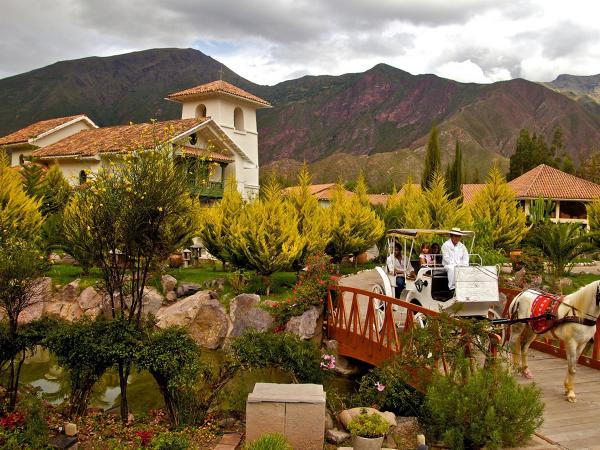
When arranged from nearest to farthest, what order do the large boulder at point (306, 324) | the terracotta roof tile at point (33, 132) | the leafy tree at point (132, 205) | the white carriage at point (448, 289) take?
1. the leafy tree at point (132, 205)
2. the white carriage at point (448, 289)
3. the large boulder at point (306, 324)
4. the terracotta roof tile at point (33, 132)

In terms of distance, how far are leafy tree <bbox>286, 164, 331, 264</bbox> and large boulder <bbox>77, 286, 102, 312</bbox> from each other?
747 cm

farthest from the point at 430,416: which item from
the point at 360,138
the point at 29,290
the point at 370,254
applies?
A: the point at 360,138

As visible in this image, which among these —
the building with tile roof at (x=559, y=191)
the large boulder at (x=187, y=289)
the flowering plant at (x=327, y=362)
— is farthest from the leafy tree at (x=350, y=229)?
the building with tile roof at (x=559, y=191)

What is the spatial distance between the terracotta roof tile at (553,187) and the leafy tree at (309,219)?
84.5 ft

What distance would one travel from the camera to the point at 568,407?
8.91 metres

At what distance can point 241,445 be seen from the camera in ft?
28.6

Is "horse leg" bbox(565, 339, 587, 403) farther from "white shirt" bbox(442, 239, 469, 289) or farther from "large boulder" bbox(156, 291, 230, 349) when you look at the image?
"large boulder" bbox(156, 291, 230, 349)

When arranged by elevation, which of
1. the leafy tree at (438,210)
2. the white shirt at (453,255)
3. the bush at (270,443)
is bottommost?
the bush at (270,443)

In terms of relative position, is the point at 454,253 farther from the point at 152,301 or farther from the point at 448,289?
the point at 152,301

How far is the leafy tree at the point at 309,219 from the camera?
2070 centimetres

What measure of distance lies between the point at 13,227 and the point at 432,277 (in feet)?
49.6

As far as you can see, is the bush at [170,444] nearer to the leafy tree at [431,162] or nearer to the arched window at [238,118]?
the leafy tree at [431,162]

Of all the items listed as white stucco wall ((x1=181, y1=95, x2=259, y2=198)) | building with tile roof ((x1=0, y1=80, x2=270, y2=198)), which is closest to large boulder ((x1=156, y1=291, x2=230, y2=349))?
building with tile roof ((x1=0, y1=80, x2=270, y2=198))

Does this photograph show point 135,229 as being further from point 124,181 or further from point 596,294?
point 596,294
